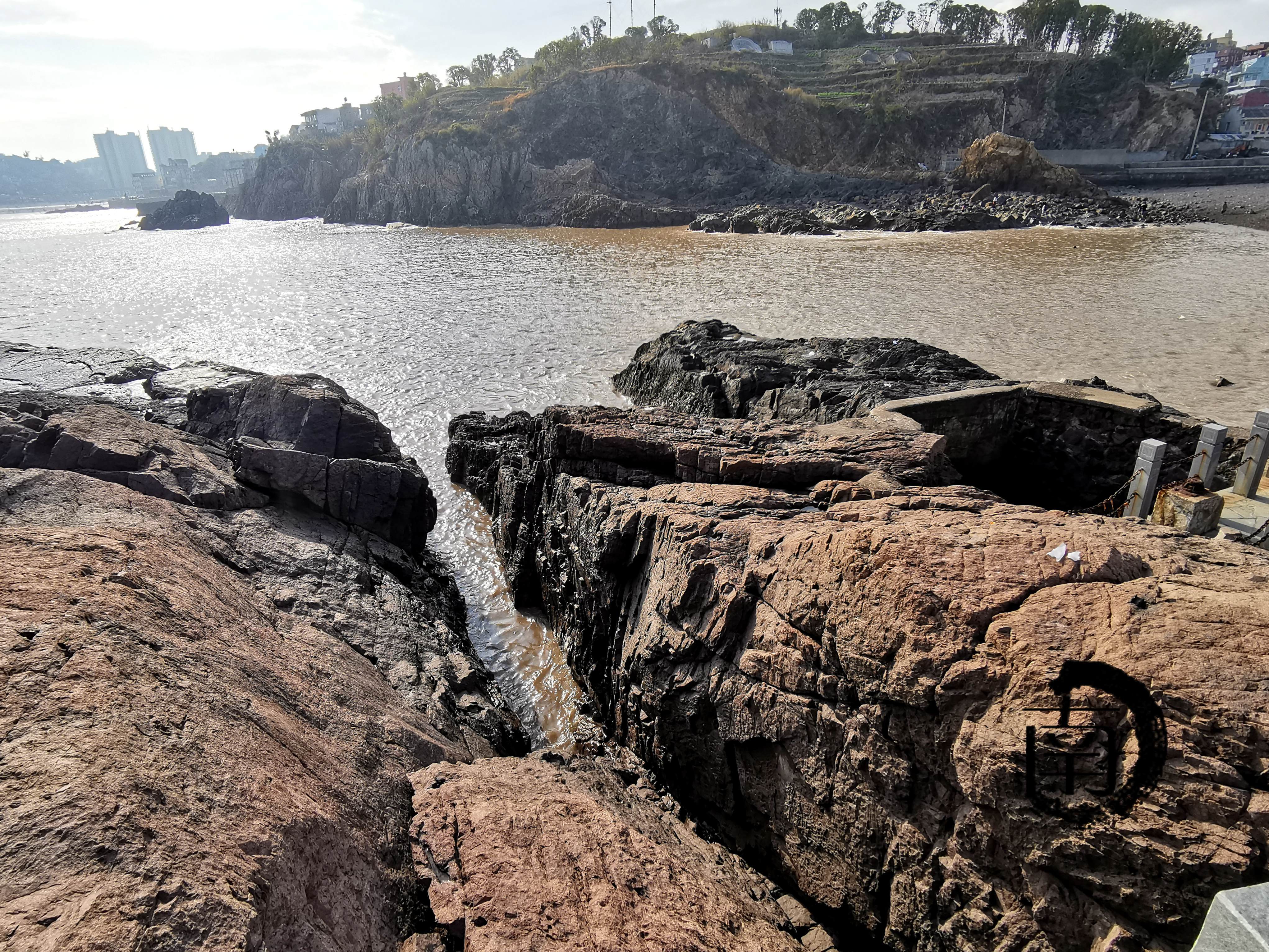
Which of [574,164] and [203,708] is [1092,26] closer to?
[574,164]

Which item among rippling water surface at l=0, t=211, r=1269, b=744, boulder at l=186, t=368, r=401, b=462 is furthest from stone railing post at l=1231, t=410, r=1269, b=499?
boulder at l=186, t=368, r=401, b=462

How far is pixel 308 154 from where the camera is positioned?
98750 millimetres

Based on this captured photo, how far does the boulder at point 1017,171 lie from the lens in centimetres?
5384

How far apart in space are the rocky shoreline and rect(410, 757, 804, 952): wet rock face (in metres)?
0.02

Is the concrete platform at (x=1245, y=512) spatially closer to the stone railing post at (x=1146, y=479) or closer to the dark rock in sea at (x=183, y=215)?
the stone railing post at (x=1146, y=479)

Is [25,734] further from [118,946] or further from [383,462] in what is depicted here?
[383,462]

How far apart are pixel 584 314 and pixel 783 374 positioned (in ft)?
44.3

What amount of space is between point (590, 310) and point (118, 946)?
Result: 83.0 feet

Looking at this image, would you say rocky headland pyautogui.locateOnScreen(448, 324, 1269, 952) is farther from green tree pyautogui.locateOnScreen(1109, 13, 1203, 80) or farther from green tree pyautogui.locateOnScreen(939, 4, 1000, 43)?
green tree pyautogui.locateOnScreen(939, 4, 1000, 43)

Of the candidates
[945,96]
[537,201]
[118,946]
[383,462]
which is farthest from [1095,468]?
[945,96]

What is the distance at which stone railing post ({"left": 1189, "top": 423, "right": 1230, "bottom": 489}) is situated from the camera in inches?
324

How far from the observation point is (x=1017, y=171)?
184ft

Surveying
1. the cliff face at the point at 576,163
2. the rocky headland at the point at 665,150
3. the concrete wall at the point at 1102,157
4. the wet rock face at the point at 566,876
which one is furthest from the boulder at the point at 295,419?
the concrete wall at the point at 1102,157

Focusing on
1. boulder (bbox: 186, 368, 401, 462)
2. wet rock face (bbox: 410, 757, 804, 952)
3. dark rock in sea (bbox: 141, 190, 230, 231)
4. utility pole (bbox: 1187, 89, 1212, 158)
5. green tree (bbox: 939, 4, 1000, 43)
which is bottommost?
wet rock face (bbox: 410, 757, 804, 952)
